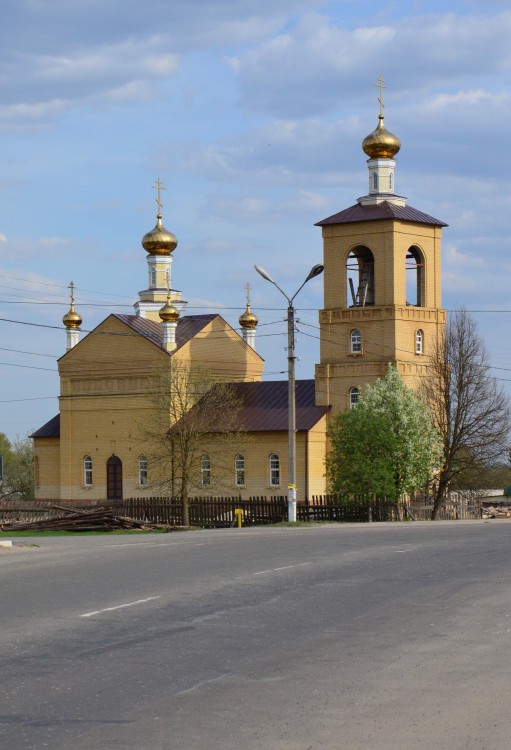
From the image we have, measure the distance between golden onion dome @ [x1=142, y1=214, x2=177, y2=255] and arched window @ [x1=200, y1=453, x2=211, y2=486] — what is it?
52.4 ft

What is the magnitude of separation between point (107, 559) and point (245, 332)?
50584mm

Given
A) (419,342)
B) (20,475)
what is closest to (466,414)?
(419,342)

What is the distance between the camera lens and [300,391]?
63.1 meters

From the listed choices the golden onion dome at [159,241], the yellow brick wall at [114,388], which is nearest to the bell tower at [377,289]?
the yellow brick wall at [114,388]

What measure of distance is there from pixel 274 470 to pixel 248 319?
12.3 meters

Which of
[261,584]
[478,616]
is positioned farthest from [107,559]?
[478,616]

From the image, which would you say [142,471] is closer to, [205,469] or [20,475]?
[205,469]

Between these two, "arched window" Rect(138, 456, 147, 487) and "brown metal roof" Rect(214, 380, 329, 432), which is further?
"arched window" Rect(138, 456, 147, 487)

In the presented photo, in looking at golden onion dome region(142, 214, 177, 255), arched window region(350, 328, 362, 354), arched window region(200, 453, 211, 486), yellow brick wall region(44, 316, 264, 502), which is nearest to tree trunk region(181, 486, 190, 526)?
arched window region(200, 453, 211, 486)

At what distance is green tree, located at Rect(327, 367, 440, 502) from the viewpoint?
165ft

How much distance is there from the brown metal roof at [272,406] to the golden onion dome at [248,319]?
7127 mm

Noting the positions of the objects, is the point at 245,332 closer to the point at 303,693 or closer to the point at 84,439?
the point at 84,439

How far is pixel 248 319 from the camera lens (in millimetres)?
71812

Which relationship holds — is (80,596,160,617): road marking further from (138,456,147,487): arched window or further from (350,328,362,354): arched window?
(138,456,147,487): arched window
